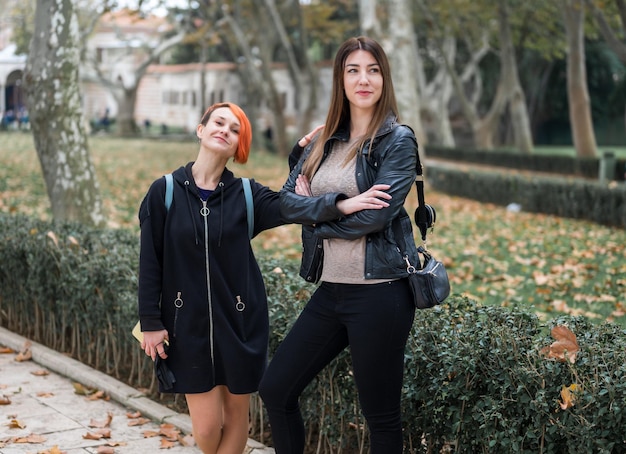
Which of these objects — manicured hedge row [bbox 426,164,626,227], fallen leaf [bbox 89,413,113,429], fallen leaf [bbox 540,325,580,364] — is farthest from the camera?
manicured hedge row [bbox 426,164,626,227]

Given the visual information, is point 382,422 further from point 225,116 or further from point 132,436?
point 132,436

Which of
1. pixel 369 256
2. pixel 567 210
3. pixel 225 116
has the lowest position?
pixel 567 210

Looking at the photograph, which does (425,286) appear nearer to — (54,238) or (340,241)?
(340,241)

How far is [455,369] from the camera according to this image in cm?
376

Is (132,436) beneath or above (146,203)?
beneath

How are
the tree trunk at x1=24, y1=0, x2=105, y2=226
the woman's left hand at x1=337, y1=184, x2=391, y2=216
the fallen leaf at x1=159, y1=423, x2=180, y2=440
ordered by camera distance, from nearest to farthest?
1. the woman's left hand at x1=337, y1=184, x2=391, y2=216
2. the fallen leaf at x1=159, y1=423, x2=180, y2=440
3. the tree trunk at x1=24, y1=0, x2=105, y2=226

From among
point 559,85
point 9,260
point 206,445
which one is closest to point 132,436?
point 206,445

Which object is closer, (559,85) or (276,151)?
(276,151)

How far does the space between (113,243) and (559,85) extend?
45253 millimetres

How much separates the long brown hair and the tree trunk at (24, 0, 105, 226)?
269 inches

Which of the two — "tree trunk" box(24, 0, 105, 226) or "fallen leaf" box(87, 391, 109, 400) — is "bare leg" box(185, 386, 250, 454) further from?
"tree trunk" box(24, 0, 105, 226)

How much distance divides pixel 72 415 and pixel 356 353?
2505 millimetres

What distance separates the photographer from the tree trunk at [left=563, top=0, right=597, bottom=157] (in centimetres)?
2505

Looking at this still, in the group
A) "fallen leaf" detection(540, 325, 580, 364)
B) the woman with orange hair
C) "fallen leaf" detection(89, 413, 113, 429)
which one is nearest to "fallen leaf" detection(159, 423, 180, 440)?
"fallen leaf" detection(89, 413, 113, 429)
